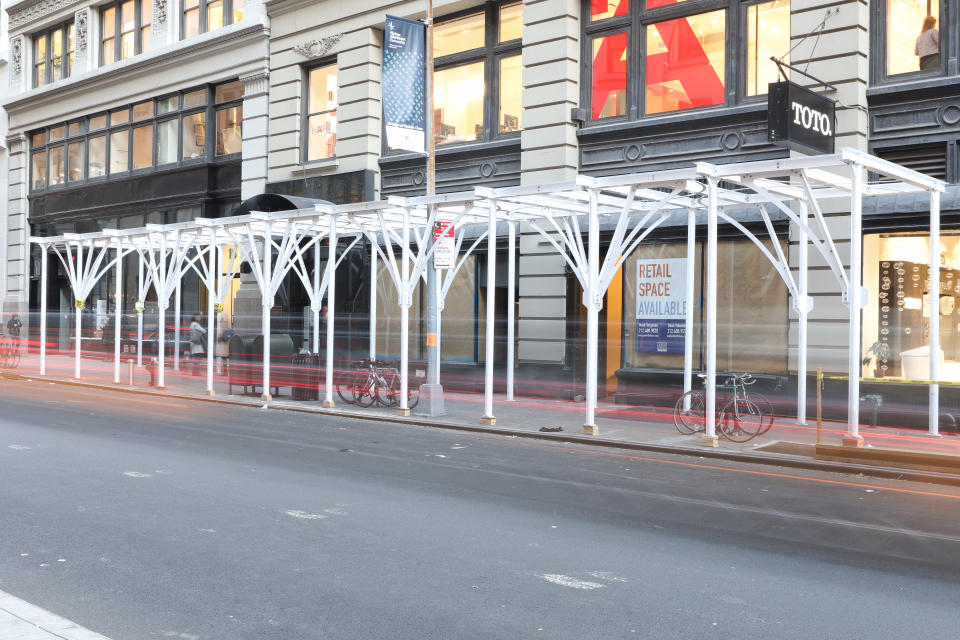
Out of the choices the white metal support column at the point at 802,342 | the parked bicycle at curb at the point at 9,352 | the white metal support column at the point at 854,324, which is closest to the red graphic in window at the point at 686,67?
the white metal support column at the point at 802,342

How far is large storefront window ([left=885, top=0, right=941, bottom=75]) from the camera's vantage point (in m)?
15.2

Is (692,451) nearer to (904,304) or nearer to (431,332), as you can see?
(904,304)

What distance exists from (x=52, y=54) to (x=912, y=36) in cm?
3076

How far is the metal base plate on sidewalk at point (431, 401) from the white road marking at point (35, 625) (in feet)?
37.0

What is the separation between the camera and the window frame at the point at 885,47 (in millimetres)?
14992

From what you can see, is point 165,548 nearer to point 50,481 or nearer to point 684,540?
point 50,481

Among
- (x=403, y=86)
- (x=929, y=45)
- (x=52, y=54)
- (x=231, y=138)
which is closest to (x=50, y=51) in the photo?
(x=52, y=54)

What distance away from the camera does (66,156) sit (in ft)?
111

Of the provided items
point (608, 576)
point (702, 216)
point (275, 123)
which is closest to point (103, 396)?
point (275, 123)

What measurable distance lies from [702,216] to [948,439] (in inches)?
242

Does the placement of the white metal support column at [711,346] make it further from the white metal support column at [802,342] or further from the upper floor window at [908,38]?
the upper floor window at [908,38]

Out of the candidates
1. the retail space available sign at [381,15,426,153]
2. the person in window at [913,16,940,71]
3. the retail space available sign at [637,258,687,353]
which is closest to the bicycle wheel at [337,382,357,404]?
the retail space available sign at [381,15,426,153]

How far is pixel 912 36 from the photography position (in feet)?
50.8

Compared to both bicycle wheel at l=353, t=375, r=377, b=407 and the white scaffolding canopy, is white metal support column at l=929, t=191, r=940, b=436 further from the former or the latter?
bicycle wheel at l=353, t=375, r=377, b=407
